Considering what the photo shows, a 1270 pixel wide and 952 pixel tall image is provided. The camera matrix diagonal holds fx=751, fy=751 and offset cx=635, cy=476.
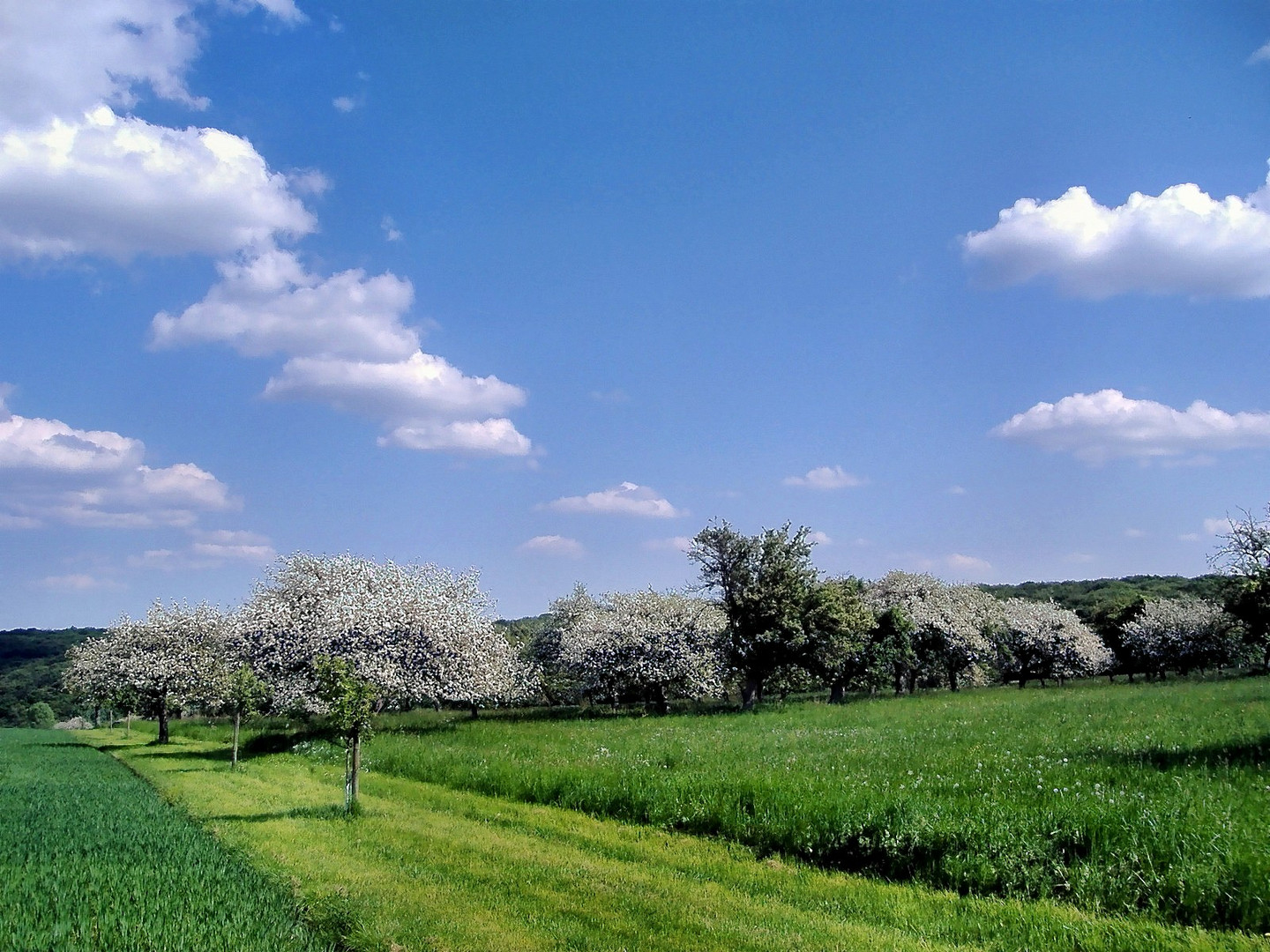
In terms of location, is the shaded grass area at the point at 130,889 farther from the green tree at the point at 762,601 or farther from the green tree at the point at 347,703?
the green tree at the point at 762,601

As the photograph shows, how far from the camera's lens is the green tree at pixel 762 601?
1768 inches

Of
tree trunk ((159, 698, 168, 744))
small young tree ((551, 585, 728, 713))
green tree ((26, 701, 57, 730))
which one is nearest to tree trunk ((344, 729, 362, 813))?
small young tree ((551, 585, 728, 713))

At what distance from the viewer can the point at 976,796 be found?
1316cm

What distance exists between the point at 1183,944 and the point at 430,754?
69.3ft

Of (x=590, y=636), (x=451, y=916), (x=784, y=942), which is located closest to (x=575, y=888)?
(x=451, y=916)

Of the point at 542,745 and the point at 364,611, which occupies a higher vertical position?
the point at 364,611

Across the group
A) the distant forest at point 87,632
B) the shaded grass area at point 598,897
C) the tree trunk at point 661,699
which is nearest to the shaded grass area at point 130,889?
the shaded grass area at point 598,897

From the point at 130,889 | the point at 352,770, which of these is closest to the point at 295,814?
the point at 352,770

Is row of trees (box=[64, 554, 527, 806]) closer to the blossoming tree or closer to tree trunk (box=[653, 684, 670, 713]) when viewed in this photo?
the blossoming tree

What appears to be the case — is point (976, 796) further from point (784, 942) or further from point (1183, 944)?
point (784, 942)

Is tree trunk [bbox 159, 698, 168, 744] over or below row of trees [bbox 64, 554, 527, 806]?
below

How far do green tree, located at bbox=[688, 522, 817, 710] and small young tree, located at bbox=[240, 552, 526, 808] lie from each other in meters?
13.6

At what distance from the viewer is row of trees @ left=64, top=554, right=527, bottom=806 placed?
1176 inches

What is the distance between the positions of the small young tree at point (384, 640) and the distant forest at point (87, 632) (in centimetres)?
3576
